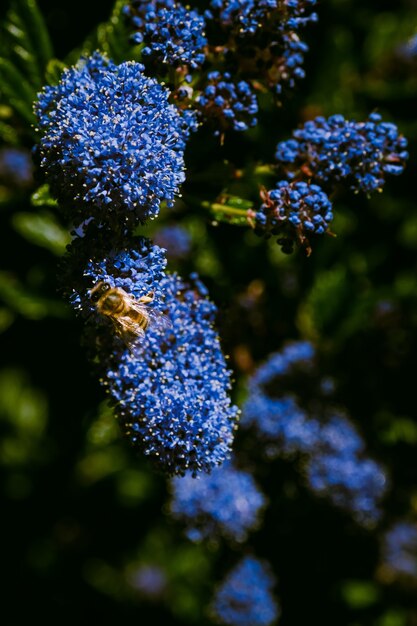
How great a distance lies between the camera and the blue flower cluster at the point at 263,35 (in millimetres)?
2188

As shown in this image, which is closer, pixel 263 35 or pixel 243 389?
pixel 263 35

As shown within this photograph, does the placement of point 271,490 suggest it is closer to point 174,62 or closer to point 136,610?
point 136,610

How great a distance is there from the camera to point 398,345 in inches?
137

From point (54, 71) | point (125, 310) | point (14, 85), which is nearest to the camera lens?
point (125, 310)

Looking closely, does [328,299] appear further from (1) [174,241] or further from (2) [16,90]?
→ (2) [16,90]

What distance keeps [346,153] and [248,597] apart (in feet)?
7.61

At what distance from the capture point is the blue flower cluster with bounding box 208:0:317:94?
2188 millimetres

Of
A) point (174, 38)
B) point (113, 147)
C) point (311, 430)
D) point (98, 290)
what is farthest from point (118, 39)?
point (311, 430)

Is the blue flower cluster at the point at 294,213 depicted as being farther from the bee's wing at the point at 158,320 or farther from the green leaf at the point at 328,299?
the green leaf at the point at 328,299

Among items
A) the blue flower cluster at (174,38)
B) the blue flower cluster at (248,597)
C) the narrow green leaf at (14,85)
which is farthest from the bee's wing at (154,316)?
the blue flower cluster at (248,597)

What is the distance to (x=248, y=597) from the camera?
343 centimetres

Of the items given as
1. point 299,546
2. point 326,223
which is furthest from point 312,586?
point 326,223

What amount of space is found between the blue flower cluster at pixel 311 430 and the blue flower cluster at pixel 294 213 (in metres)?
1.19

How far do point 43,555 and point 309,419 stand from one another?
2.07m
